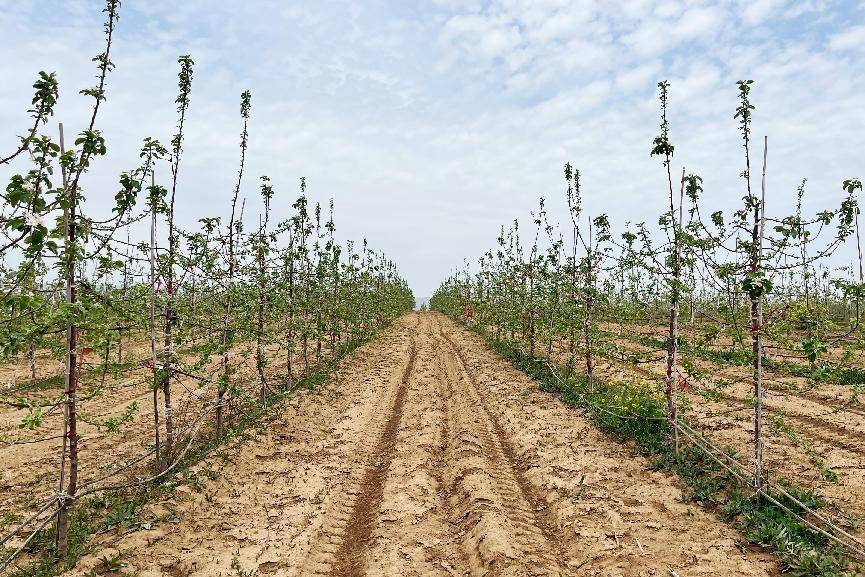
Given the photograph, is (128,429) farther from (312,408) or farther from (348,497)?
(348,497)

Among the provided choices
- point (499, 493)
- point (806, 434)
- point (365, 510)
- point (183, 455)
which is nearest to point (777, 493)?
point (499, 493)

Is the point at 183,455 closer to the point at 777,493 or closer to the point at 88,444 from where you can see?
the point at 88,444

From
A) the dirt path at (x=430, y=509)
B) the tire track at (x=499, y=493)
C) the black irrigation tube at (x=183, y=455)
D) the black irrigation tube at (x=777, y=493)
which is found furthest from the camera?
the tire track at (x=499, y=493)

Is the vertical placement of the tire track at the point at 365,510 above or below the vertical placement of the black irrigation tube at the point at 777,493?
below

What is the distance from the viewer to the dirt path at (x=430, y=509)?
5559mm

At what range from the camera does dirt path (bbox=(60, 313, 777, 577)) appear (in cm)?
556

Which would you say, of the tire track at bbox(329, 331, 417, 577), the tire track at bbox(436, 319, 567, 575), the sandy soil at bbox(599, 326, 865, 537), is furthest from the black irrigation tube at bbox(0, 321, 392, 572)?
the sandy soil at bbox(599, 326, 865, 537)

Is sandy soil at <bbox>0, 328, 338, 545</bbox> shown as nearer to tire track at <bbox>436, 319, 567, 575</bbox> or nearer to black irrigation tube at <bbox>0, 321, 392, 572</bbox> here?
black irrigation tube at <bbox>0, 321, 392, 572</bbox>

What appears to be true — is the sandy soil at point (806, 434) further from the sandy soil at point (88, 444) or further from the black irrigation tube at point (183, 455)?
the sandy soil at point (88, 444)

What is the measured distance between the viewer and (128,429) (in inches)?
414

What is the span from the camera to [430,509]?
273 inches

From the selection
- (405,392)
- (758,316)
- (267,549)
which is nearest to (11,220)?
(267,549)

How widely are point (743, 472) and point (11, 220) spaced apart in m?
9.13

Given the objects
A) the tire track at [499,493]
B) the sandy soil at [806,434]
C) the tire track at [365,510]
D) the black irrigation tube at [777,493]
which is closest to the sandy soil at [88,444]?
the tire track at [365,510]
